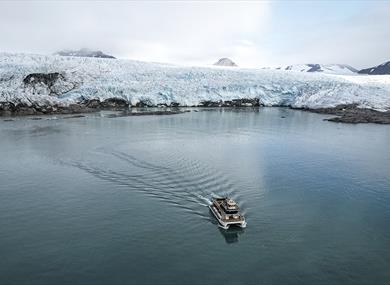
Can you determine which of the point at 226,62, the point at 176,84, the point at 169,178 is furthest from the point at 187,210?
the point at 226,62

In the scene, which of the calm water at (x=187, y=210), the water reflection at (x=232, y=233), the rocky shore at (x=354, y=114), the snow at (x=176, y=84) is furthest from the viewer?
the snow at (x=176, y=84)

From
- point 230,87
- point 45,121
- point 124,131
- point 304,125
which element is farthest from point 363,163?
point 230,87

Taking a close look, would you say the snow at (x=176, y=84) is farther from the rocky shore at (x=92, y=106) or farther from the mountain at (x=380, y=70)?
the mountain at (x=380, y=70)

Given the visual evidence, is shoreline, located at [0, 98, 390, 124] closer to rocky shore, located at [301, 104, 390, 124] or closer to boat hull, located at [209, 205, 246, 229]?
rocky shore, located at [301, 104, 390, 124]

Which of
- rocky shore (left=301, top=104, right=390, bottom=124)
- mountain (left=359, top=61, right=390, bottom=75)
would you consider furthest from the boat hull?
mountain (left=359, top=61, right=390, bottom=75)

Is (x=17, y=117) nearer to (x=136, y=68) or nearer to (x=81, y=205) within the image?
(x=136, y=68)

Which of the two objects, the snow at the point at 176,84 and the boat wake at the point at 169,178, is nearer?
the boat wake at the point at 169,178

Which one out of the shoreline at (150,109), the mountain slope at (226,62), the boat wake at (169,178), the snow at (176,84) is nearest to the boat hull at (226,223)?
the boat wake at (169,178)
